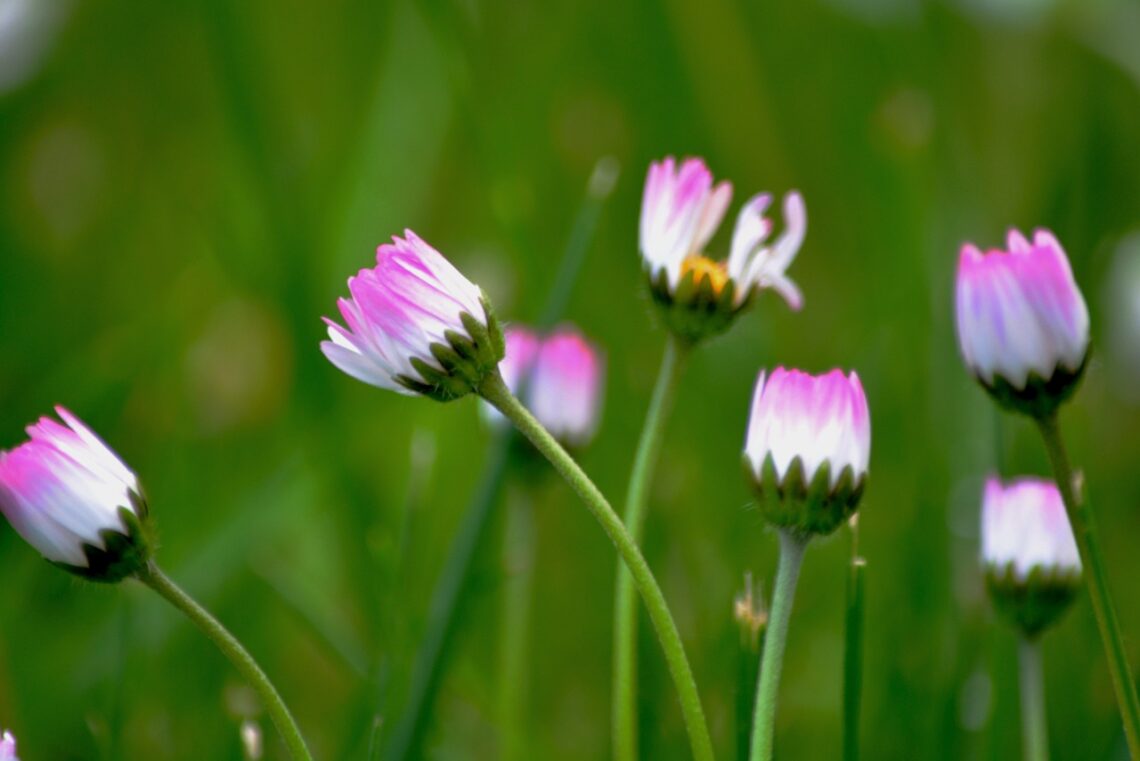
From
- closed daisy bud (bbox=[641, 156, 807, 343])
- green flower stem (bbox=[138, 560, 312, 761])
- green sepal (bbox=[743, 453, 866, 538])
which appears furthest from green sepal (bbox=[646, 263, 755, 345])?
green flower stem (bbox=[138, 560, 312, 761])

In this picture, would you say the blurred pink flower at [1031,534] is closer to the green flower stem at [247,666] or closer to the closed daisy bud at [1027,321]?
the closed daisy bud at [1027,321]

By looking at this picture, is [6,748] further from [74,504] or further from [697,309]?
[697,309]

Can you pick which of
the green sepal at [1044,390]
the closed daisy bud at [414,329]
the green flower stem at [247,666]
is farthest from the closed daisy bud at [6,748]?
the green sepal at [1044,390]

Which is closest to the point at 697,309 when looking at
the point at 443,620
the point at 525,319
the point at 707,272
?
the point at 707,272

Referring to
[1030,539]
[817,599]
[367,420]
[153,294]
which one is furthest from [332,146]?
[1030,539]

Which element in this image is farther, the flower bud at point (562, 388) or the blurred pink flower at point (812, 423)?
the flower bud at point (562, 388)

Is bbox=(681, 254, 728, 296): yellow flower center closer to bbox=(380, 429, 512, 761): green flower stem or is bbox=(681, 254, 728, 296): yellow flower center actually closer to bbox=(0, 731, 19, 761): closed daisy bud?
bbox=(380, 429, 512, 761): green flower stem
